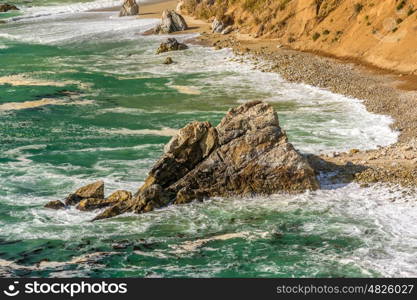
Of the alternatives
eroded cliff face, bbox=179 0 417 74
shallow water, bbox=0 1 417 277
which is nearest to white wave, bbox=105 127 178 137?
shallow water, bbox=0 1 417 277

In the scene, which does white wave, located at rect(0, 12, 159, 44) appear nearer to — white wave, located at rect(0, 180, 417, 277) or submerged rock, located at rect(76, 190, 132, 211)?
submerged rock, located at rect(76, 190, 132, 211)

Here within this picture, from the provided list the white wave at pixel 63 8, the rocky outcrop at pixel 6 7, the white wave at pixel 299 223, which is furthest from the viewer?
the rocky outcrop at pixel 6 7

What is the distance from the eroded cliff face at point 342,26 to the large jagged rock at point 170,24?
3619 mm

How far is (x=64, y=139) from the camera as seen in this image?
3562cm

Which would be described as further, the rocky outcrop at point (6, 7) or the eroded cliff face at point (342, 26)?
Answer: the rocky outcrop at point (6, 7)

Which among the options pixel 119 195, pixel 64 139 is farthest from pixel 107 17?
pixel 119 195

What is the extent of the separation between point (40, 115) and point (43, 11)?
186 ft

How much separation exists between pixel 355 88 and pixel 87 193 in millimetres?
20859

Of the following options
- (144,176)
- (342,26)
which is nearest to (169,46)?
(342,26)

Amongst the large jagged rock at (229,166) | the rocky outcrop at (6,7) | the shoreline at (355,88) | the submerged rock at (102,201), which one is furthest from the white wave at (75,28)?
the submerged rock at (102,201)

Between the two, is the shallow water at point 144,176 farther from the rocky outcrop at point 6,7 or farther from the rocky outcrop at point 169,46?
the rocky outcrop at point 6,7

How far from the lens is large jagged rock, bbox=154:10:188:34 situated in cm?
6751

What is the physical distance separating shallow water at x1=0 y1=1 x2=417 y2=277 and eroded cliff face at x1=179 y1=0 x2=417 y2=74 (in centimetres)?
587

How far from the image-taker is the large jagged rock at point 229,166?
26.8 m
